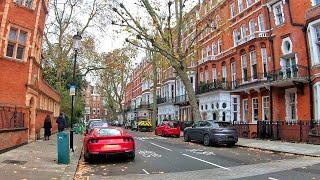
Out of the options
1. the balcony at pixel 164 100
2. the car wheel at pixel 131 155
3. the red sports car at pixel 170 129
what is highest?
the balcony at pixel 164 100

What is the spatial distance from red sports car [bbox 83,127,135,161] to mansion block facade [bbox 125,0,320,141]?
1462 cm

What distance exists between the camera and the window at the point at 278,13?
99.9 feet

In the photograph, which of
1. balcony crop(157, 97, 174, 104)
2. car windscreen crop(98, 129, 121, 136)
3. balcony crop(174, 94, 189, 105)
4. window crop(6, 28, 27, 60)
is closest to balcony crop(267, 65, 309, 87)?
car windscreen crop(98, 129, 121, 136)

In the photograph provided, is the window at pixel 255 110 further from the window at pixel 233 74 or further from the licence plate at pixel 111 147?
the licence plate at pixel 111 147

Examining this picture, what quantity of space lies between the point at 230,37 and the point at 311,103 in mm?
14801

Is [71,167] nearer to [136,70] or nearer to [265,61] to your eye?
[265,61]

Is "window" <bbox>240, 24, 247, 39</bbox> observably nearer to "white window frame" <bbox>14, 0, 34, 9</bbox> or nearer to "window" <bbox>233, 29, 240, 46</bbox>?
"window" <bbox>233, 29, 240, 46</bbox>

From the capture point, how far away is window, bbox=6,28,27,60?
22.0 meters

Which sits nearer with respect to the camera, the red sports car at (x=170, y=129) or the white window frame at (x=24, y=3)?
the white window frame at (x=24, y=3)

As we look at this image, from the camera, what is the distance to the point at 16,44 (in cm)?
2217

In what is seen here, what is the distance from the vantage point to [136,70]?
113062 millimetres

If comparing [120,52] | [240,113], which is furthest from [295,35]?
[120,52]

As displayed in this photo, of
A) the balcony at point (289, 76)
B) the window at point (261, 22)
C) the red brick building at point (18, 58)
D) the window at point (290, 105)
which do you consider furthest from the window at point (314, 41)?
the red brick building at point (18, 58)

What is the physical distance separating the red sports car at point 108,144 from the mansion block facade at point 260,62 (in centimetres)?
1462
